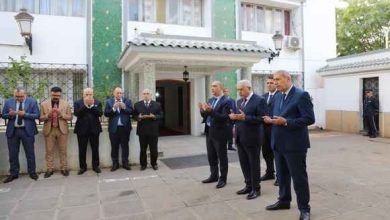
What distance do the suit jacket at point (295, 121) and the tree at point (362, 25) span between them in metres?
18.7

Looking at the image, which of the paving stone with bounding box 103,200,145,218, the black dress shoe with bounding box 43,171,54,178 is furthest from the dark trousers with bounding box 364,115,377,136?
the black dress shoe with bounding box 43,171,54,178

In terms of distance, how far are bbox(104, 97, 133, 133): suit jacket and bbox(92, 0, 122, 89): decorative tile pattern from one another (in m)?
3.95

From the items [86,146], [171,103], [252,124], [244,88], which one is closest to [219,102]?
[244,88]

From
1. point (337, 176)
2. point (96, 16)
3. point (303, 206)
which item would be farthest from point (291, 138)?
point (96, 16)

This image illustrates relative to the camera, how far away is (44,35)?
31.6 feet

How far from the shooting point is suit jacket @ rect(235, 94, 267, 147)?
14.4ft

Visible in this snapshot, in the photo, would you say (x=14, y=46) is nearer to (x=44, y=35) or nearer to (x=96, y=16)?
(x=44, y=35)

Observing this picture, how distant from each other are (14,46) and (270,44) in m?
9.24

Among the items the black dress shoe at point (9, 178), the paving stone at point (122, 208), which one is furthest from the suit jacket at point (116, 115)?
the paving stone at point (122, 208)

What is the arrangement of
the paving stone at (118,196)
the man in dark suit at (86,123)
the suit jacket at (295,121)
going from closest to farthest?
the suit jacket at (295,121)
the paving stone at (118,196)
the man in dark suit at (86,123)

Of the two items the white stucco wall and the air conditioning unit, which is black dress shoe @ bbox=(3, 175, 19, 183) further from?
the air conditioning unit

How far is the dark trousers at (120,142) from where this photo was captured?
631 cm

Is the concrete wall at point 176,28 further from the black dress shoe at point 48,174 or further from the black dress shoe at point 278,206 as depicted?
the black dress shoe at point 278,206

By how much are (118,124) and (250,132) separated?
9.75 ft
